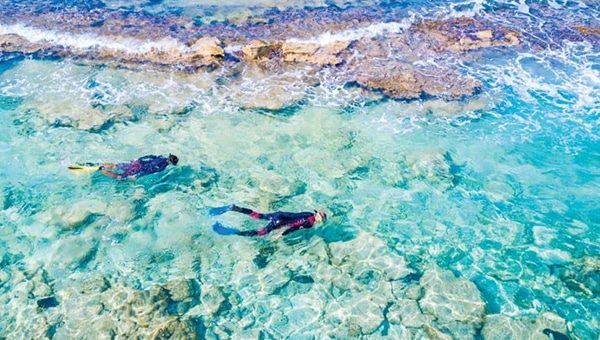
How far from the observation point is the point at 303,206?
37.8ft

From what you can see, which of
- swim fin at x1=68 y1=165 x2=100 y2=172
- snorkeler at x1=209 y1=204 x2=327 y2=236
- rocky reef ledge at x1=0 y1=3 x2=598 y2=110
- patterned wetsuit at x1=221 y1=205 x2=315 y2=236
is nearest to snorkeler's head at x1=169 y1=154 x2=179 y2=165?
swim fin at x1=68 y1=165 x2=100 y2=172

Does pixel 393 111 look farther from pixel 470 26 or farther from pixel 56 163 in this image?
pixel 56 163

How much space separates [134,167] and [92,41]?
393 inches

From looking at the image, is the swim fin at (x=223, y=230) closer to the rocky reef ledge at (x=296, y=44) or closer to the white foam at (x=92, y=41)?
the rocky reef ledge at (x=296, y=44)

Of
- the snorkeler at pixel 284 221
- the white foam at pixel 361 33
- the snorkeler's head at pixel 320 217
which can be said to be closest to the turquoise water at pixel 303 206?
the snorkeler at pixel 284 221

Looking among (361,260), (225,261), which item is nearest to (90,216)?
(225,261)

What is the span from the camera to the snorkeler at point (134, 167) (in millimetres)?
11789

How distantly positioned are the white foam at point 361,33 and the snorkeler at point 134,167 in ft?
30.5

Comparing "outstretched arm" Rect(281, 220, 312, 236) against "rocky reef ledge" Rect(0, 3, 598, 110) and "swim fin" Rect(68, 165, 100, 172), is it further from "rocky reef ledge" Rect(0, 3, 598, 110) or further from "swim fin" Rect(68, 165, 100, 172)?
"swim fin" Rect(68, 165, 100, 172)

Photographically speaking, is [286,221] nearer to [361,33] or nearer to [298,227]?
[298,227]

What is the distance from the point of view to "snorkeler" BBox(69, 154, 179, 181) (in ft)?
38.7

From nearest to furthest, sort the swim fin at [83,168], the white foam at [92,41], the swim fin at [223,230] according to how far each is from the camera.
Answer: the swim fin at [223,230], the swim fin at [83,168], the white foam at [92,41]

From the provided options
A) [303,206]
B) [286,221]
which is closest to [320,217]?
[286,221]

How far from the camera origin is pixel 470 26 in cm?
1992
